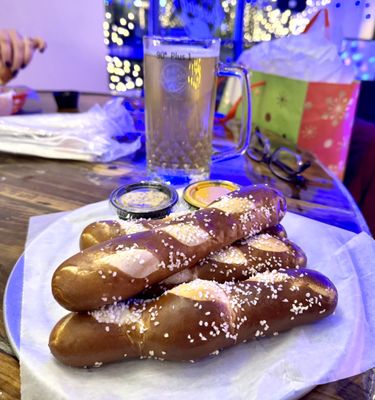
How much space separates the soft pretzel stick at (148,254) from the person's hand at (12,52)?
54.5 inches

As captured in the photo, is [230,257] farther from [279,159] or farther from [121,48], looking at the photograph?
[121,48]

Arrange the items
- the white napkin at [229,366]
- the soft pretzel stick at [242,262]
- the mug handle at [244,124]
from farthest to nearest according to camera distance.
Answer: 1. the mug handle at [244,124]
2. the soft pretzel stick at [242,262]
3. the white napkin at [229,366]

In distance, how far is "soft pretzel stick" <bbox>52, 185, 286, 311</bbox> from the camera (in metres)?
0.50

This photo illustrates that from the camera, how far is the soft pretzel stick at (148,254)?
495mm

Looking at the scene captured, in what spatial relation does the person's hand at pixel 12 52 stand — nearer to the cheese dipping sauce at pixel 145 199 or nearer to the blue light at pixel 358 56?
the cheese dipping sauce at pixel 145 199

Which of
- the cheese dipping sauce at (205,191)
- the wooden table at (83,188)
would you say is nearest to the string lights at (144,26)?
the wooden table at (83,188)

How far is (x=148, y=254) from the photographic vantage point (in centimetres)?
54

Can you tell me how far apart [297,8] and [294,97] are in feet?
2.00

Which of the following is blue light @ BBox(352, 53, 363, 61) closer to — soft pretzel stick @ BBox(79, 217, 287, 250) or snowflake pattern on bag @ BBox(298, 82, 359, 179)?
snowflake pattern on bag @ BBox(298, 82, 359, 179)

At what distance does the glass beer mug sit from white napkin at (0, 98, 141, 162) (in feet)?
0.72

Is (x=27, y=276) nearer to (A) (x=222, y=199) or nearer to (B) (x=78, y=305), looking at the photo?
(B) (x=78, y=305)

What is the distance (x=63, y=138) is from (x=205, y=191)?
0.60 meters

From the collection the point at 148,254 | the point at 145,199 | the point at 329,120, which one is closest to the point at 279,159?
the point at 329,120

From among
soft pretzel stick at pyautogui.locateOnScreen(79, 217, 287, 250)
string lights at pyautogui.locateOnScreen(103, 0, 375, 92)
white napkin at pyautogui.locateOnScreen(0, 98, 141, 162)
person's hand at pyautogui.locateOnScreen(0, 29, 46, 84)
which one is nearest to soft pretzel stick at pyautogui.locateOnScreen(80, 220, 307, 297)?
soft pretzel stick at pyautogui.locateOnScreen(79, 217, 287, 250)
